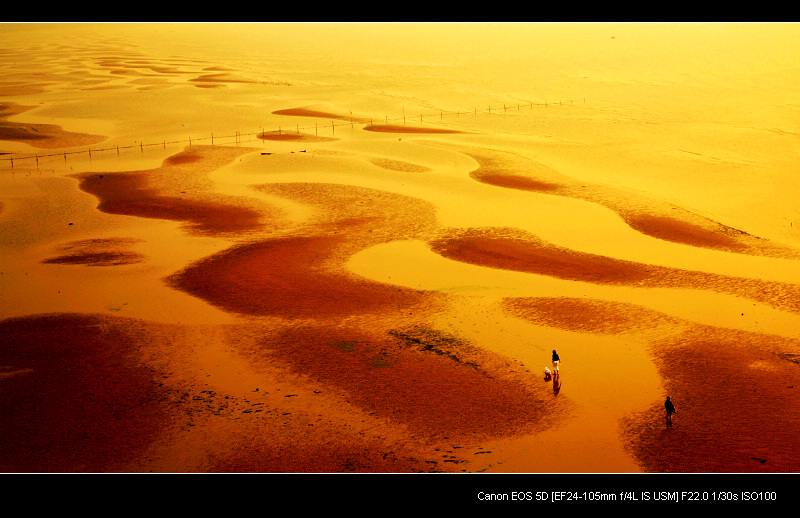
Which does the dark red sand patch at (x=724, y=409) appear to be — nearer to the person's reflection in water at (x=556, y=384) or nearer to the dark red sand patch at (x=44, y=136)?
the person's reflection in water at (x=556, y=384)

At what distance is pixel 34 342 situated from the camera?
18.0 meters

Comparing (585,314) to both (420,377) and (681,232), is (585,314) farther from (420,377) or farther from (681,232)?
(681,232)

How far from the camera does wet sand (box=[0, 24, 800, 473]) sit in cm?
1350

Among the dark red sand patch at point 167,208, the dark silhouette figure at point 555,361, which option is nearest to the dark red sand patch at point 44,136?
the dark red sand patch at point 167,208

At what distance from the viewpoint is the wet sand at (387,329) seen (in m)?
13.5

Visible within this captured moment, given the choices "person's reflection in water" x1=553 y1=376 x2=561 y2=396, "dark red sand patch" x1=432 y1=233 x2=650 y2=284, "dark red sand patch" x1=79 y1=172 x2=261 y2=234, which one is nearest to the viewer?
"person's reflection in water" x1=553 y1=376 x2=561 y2=396

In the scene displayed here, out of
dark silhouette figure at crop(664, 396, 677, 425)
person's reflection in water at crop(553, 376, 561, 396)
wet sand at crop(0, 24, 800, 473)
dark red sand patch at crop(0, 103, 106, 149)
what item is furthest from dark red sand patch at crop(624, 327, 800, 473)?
dark red sand patch at crop(0, 103, 106, 149)

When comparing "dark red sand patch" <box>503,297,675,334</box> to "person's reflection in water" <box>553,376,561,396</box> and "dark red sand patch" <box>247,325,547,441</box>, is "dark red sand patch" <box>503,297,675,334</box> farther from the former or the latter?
"person's reflection in water" <box>553,376,561,396</box>

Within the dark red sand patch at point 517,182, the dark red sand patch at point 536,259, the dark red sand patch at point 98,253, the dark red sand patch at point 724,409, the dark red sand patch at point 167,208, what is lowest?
the dark red sand patch at point 724,409

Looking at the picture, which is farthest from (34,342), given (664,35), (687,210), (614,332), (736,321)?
(664,35)

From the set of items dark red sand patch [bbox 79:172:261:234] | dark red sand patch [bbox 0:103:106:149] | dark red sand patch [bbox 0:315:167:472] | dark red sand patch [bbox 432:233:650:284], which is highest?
dark red sand patch [bbox 0:103:106:149]

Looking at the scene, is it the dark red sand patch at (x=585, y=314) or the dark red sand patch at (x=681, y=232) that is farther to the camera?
the dark red sand patch at (x=681, y=232)

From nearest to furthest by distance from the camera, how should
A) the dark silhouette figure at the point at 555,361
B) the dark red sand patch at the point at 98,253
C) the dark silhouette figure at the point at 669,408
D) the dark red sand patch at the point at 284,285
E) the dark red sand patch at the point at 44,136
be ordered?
the dark silhouette figure at the point at 669,408 < the dark silhouette figure at the point at 555,361 < the dark red sand patch at the point at 284,285 < the dark red sand patch at the point at 98,253 < the dark red sand patch at the point at 44,136

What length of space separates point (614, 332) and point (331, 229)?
1246 cm
